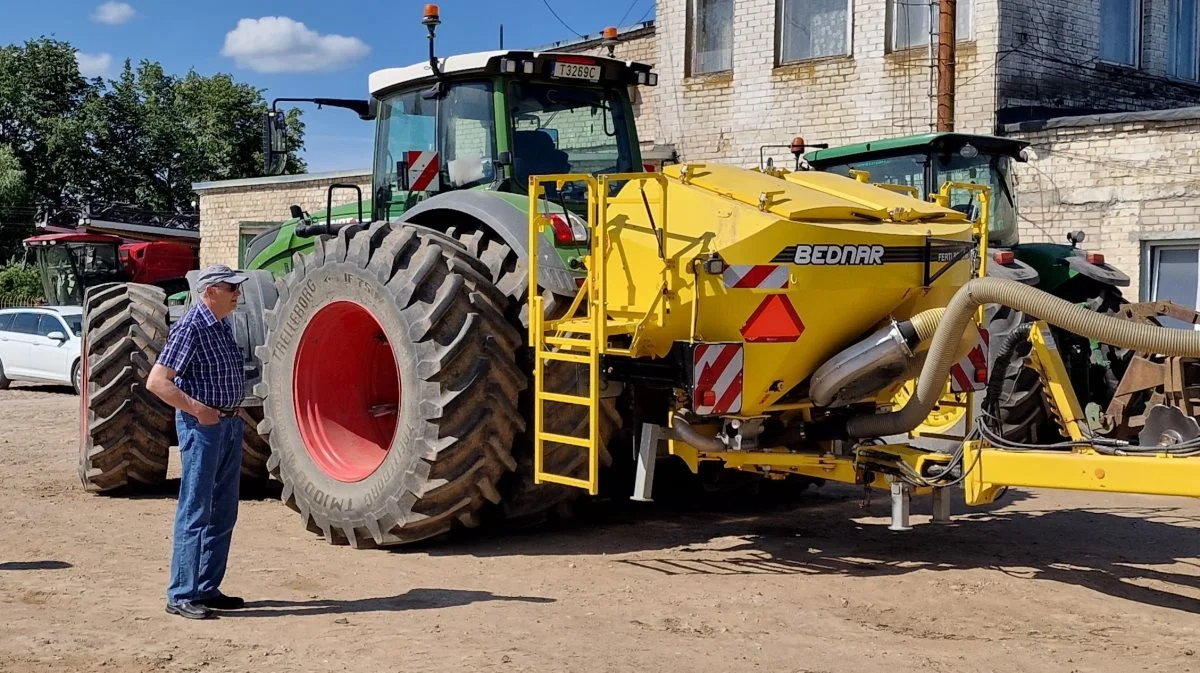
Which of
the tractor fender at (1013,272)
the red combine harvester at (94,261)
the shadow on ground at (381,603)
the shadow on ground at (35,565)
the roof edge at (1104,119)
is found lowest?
the shadow on ground at (35,565)

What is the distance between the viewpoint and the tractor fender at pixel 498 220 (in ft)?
20.5

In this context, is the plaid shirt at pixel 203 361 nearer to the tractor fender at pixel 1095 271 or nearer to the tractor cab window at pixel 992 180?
the tractor fender at pixel 1095 271

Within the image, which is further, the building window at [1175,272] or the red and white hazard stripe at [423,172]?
the building window at [1175,272]

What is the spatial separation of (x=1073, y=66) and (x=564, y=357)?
13.6 m

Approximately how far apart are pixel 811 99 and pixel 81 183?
29927mm

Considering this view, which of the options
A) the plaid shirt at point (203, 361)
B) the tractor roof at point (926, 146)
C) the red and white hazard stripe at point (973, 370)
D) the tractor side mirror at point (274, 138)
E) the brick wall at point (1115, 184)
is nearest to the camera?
the plaid shirt at point (203, 361)

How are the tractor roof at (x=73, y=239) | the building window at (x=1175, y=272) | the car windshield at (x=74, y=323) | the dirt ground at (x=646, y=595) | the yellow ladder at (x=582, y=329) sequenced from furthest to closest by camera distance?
the tractor roof at (x=73, y=239), the car windshield at (x=74, y=323), the building window at (x=1175, y=272), the yellow ladder at (x=582, y=329), the dirt ground at (x=646, y=595)

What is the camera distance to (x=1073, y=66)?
56.8 feet

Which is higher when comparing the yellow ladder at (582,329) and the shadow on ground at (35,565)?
the yellow ladder at (582,329)

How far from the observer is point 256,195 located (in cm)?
2584

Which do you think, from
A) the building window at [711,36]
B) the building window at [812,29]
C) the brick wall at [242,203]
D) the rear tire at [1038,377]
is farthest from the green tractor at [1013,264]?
the brick wall at [242,203]

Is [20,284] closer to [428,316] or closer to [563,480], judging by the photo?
[428,316]

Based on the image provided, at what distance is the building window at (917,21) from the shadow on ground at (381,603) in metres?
13.3

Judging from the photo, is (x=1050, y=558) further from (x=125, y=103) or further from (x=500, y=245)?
(x=125, y=103)
